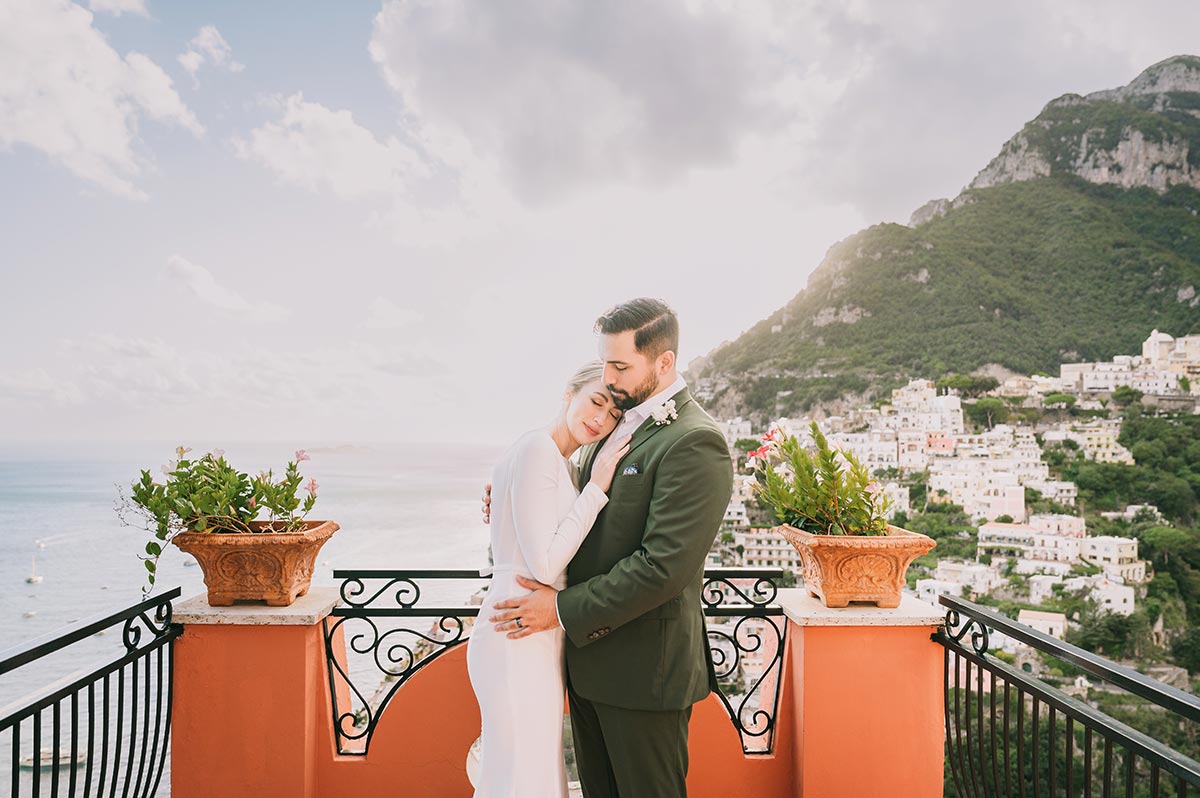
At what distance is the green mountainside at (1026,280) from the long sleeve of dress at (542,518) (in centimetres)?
4021

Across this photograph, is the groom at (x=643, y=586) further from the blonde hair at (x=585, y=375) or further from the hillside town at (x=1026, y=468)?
the hillside town at (x=1026, y=468)

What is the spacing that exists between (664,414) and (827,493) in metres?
0.84

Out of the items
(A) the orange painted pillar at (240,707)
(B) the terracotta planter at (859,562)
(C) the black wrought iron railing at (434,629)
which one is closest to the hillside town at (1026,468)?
(C) the black wrought iron railing at (434,629)

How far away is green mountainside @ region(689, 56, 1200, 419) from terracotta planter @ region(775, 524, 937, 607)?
129 ft

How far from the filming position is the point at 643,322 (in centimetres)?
192

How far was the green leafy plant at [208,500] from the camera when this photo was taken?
2.20 m

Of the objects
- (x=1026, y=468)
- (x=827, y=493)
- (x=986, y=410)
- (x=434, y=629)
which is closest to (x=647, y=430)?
(x=827, y=493)

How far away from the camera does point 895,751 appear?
91.3 inches

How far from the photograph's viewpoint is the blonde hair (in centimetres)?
197

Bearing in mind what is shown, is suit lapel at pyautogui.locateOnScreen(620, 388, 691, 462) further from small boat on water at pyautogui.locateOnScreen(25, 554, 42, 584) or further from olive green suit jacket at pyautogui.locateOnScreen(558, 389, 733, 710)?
small boat on water at pyautogui.locateOnScreen(25, 554, 42, 584)

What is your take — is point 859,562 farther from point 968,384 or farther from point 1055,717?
point 968,384

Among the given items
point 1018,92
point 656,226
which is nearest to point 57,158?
point 656,226

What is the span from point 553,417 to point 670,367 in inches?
15.2

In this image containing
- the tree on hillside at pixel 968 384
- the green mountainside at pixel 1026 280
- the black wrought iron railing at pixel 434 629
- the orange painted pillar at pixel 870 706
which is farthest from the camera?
the tree on hillside at pixel 968 384
